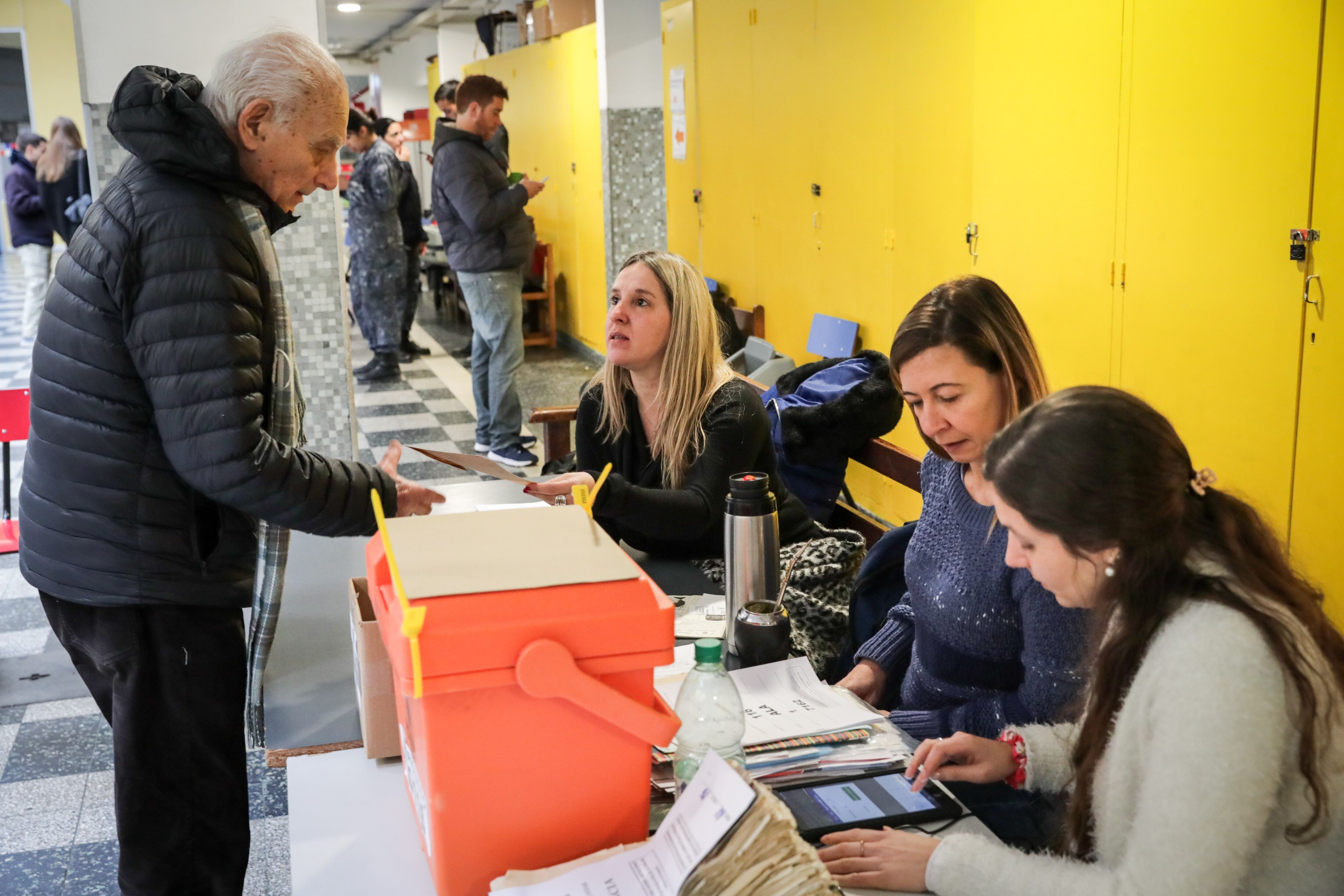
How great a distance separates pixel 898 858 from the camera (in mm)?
1195

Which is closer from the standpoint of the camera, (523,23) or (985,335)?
(985,335)

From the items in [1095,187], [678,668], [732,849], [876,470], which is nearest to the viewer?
[732,849]

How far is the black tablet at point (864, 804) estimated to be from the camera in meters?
1.29

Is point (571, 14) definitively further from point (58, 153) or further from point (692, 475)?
point (692, 475)

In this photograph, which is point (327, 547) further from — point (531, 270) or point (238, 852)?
point (531, 270)

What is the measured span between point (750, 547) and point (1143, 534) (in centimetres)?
68

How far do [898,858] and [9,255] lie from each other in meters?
19.8

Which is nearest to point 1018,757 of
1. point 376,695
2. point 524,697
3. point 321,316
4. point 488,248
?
point 524,697

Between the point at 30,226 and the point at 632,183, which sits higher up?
the point at 632,183

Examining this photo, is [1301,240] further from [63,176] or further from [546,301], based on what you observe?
[63,176]

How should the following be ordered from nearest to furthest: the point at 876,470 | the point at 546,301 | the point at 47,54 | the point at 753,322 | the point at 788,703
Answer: the point at 788,703 → the point at 876,470 → the point at 753,322 → the point at 546,301 → the point at 47,54

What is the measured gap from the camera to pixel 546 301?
960 cm

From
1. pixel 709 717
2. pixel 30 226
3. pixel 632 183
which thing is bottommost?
pixel 709 717

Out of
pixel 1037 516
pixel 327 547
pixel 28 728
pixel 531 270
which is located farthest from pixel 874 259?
pixel 531 270
